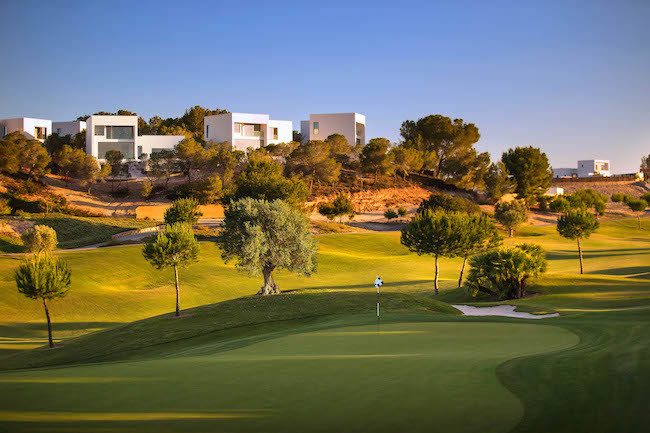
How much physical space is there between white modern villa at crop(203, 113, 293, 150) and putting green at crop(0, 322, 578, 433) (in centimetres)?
9940

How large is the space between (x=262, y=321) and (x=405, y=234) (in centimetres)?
2170

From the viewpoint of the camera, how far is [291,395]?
809cm

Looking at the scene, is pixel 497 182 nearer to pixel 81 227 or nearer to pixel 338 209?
pixel 338 209

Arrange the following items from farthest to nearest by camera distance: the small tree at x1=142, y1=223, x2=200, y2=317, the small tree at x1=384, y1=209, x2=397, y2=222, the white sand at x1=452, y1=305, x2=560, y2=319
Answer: the small tree at x1=384, y1=209, x2=397, y2=222 < the small tree at x1=142, y1=223, x2=200, y2=317 < the white sand at x1=452, y1=305, x2=560, y2=319

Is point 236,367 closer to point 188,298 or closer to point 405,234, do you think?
point 188,298

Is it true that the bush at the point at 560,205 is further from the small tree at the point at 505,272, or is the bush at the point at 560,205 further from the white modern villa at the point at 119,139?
the white modern villa at the point at 119,139

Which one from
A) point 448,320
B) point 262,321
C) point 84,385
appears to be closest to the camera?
point 84,385

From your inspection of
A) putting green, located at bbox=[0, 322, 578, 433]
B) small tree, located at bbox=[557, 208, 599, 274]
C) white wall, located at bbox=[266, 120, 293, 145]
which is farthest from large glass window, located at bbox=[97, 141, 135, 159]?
putting green, located at bbox=[0, 322, 578, 433]

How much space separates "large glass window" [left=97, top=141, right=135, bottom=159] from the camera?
10338cm

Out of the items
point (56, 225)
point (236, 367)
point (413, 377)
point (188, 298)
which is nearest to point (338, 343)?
point (236, 367)

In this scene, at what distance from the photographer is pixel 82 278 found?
4125cm

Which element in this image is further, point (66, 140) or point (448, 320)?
point (66, 140)

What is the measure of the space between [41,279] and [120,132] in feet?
286

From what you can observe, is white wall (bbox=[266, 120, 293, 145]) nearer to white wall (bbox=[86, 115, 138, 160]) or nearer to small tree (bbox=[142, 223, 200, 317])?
white wall (bbox=[86, 115, 138, 160])
